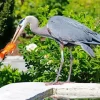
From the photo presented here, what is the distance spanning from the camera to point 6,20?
51.7ft

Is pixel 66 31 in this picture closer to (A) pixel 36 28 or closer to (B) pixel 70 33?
(B) pixel 70 33

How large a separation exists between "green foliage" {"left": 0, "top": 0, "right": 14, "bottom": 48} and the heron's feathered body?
7995 mm

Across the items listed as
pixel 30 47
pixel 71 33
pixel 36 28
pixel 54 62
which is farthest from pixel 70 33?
pixel 30 47

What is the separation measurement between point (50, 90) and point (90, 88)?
21.3 inches

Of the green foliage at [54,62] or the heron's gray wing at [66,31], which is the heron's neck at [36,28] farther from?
the green foliage at [54,62]

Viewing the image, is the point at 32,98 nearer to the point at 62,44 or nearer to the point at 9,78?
the point at 62,44

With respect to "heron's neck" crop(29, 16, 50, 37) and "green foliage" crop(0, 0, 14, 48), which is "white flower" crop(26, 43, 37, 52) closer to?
"heron's neck" crop(29, 16, 50, 37)

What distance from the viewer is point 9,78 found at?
873 cm

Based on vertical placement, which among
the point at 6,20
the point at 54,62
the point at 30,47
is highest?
the point at 6,20

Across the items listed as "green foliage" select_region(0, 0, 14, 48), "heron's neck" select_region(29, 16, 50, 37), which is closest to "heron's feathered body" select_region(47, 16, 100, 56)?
"heron's neck" select_region(29, 16, 50, 37)

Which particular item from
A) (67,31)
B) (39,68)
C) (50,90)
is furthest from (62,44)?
(39,68)

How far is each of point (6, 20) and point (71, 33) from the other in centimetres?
845

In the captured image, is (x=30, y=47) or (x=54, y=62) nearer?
(x=54, y=62)

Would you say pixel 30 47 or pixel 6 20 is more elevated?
pixel 6 20
